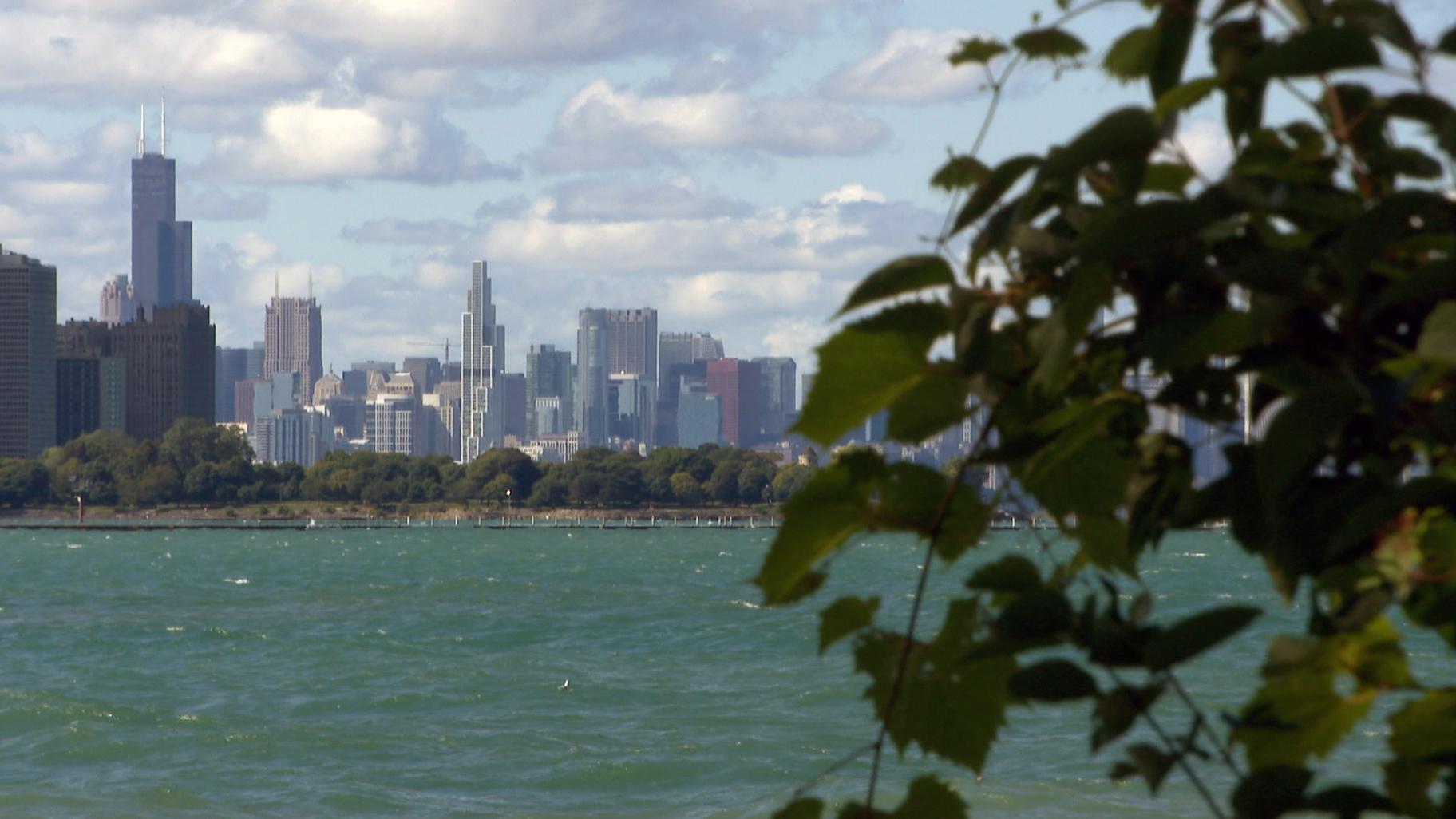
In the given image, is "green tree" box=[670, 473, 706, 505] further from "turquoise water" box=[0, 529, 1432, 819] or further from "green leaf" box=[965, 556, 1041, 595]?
"green leaf" box=[965, 556, 1041, 595]

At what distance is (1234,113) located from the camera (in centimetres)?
64

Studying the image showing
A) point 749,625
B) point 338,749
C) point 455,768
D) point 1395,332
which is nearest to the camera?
point 1395,332

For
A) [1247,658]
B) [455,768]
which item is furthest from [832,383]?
[1247,658]

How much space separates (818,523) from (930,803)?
14 cm

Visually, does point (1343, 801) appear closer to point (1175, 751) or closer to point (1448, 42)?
point (1175, 751)

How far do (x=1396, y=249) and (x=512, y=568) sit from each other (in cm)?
5981

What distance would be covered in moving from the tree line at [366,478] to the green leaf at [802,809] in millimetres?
118230

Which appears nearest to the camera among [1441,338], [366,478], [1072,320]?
[1441,338]

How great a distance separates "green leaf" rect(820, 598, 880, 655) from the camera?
0.79m

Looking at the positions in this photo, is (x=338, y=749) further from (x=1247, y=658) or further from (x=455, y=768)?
(x=1247, y=658)

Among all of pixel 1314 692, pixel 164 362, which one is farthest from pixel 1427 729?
pixel 164 362

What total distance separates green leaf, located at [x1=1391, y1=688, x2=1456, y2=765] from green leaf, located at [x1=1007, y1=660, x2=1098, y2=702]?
0.13m

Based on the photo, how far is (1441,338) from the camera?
0.49m

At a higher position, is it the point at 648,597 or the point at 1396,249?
the point at 1396,249
